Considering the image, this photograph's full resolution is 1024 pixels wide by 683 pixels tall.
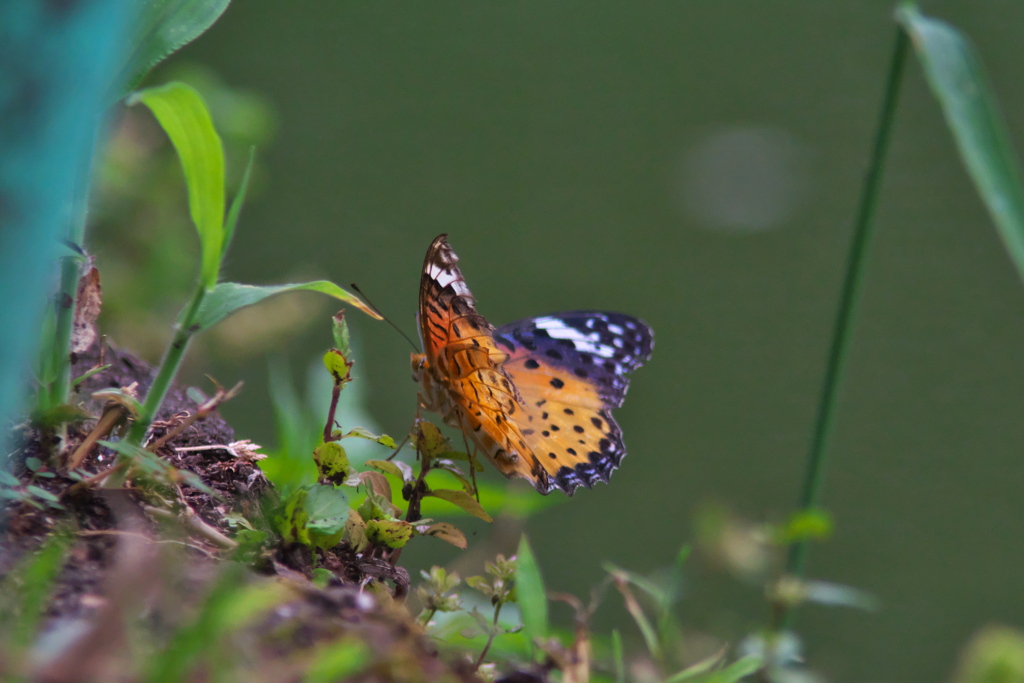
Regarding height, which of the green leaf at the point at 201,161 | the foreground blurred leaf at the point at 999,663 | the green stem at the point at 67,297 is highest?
the green leaf at the point at 201,161

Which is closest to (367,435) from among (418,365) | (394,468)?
(394,468)

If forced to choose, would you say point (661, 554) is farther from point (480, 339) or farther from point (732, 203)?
point (480, 339)

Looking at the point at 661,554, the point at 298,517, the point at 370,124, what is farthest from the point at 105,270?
the point at 661,554

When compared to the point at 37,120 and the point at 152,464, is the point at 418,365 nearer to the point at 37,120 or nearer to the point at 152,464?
the point at 152,464

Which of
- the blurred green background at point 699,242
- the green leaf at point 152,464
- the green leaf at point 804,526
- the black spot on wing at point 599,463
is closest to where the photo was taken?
the green leaf at point 152,464

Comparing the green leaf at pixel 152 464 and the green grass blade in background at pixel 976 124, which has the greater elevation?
the green grass blade in background at pixel 976 124

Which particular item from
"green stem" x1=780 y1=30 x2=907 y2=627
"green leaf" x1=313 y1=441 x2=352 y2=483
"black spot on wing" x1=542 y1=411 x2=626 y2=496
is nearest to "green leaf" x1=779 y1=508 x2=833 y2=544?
"green stem" x1=780 y1=30 x2=907 y2=627

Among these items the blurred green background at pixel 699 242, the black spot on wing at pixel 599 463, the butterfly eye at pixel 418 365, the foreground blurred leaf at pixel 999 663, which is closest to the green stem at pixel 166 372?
the butterfly eye at pixel 418 365

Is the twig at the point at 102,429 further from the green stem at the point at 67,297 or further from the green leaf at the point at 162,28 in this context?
the green leaf at the point at 162,28
